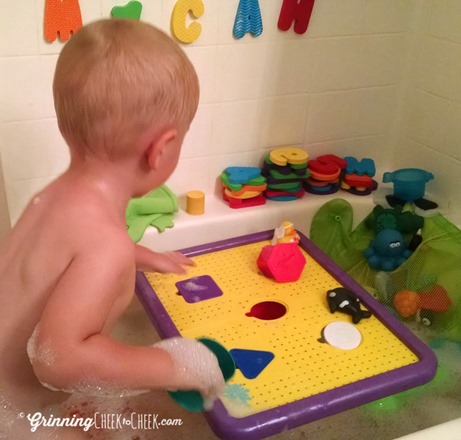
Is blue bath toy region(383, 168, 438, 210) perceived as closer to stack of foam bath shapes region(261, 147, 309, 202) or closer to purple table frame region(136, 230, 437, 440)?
stack of foam bath shapes region(261, 147, 309, 202)

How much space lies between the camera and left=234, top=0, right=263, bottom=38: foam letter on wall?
1311 mm

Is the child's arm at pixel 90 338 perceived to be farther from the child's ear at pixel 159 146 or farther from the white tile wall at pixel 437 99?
the white tile wall at pixel 437 99

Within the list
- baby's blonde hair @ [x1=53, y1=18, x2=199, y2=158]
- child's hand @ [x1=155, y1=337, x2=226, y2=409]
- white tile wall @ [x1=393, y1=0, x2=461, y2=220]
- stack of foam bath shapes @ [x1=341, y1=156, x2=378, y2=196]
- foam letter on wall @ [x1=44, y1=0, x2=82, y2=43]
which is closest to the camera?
baby's blonde hair @ [x1=53, y1=18, x2=199, y2=158]

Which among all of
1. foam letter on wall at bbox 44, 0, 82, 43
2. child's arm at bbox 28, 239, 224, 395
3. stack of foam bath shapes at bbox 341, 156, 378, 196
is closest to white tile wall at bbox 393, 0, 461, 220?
Result: stack of foam bath shapes at bbox 341, 156, 378, 196

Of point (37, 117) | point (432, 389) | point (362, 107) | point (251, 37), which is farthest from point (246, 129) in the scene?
point (432, 389)

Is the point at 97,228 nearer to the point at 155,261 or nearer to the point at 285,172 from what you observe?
the point at 155,261

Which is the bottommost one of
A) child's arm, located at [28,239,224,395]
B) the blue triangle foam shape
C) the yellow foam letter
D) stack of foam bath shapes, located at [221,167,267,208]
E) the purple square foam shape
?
the blue triangle foam shape

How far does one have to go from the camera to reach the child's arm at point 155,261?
1.05 meters

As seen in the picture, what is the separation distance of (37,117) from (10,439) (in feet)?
2.11

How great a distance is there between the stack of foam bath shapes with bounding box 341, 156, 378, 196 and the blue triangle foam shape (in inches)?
25.7

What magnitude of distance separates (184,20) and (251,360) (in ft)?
2.30

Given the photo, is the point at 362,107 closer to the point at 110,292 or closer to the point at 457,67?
the point at 457,67

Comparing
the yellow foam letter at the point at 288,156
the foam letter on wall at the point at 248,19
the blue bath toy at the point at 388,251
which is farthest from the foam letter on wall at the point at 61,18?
the blue bath toy at the point at 388,251

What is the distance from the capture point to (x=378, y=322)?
1131mm
